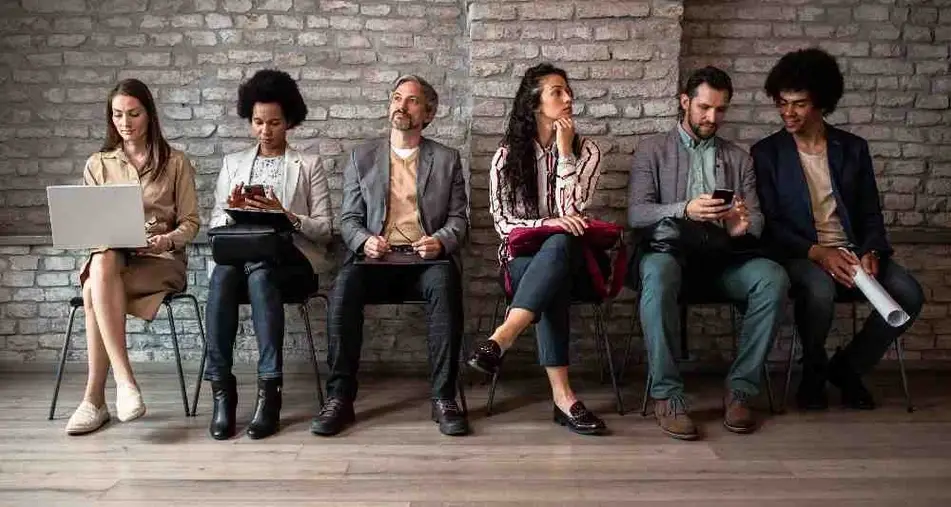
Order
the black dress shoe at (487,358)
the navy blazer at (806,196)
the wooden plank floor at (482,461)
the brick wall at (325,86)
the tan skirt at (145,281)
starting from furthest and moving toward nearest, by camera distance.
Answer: the brick wall at (325,86), the navy blazer at (806,196), the tan skirt at (145,281), the black dress shoe at (487,358), the wooden plank floor at (482,461)

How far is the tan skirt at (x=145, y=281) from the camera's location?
3035 mm

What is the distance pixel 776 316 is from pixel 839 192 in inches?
30.0

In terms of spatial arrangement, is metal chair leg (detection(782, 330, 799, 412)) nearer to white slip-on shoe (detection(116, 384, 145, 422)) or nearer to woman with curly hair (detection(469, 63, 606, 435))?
woman with curly hair (detection(469, 63, 606, 435))

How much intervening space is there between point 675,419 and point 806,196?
3.91 feet

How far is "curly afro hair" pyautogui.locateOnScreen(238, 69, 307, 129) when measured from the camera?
3.24 meters

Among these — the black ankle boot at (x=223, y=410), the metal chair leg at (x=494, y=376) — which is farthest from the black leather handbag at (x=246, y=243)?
the metal chair leg at (x=494, y=376)

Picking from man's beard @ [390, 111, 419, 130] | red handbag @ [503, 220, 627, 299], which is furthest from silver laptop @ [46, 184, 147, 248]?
red handbag @ [503, 220, 627, 299]

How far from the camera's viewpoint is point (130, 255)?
3.08 m

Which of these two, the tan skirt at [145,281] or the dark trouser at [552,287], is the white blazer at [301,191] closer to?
the tan skirt at [145,281]

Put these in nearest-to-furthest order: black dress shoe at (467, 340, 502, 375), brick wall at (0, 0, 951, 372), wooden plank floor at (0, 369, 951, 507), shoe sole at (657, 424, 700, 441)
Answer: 1. wooden plank floor at (0, 369, 951, 507)
2. black dress shoe at (467, 340, 502, 375)
3. shoe sole at (657, 424, 700, 441)
4. brick wall at (0, 0, 951, 372)

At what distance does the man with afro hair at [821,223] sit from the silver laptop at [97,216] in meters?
2.62

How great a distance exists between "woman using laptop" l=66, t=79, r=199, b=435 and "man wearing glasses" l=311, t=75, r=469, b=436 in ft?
2.35

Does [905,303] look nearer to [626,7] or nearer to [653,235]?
[653,235]

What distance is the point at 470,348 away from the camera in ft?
12.3
